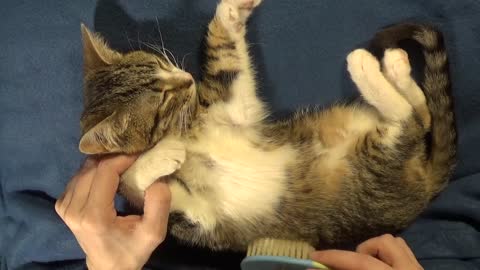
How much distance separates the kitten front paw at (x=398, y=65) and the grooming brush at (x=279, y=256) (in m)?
0.50

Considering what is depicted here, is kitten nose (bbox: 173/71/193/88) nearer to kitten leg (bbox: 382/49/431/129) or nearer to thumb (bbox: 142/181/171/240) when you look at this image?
thumb (bbox: 142/181/171/240)

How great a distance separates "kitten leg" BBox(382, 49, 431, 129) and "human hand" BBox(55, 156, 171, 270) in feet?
2.16

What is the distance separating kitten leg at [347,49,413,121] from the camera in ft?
4.24

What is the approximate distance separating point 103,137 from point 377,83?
2.33 feet

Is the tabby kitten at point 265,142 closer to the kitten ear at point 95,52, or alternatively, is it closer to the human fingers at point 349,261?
the kitten ear at point 95,52

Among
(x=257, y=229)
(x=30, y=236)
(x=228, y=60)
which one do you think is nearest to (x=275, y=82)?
(x=228, y=60)

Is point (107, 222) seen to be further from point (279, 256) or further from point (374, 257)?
point (374, 257)

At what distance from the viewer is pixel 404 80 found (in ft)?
4.23

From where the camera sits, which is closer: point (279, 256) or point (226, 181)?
point (279, 256)

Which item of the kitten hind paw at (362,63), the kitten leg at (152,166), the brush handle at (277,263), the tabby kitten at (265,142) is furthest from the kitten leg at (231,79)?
the brush handle at (277,263)

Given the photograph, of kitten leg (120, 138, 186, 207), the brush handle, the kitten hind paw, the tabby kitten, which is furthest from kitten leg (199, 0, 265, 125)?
the brush handle

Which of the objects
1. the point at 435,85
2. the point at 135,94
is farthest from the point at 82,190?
the point at 435,85

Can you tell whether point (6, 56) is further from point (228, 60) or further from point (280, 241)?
point (280, 241)

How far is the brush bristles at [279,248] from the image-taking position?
1245 mm
